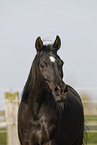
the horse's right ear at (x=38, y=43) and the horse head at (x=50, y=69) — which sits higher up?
the horse's right ear at (x=38, y=43)

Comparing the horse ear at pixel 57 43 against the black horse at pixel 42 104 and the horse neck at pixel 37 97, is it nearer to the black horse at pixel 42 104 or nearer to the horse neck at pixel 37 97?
the black horse at pixel 42 104

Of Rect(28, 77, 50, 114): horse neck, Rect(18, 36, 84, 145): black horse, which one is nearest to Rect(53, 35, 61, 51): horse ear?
Rect(18, 36, 84, 145): black horse

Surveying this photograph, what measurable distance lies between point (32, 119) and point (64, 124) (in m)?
0.69

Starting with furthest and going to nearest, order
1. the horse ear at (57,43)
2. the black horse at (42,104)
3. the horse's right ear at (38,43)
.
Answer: the horse ear at (57,43) → the horse's right ear at (38,43) → the black horse at (42,104)

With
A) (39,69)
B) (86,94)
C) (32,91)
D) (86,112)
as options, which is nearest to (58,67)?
(39,69)

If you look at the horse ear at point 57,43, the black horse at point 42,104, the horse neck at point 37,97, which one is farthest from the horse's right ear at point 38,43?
the horse neck at point 37,97

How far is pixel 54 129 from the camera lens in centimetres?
465

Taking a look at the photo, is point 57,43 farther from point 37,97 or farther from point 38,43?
point 37,97

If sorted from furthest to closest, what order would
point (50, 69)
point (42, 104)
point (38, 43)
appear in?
point (42, 104), point (38, 43), point (50, 69)

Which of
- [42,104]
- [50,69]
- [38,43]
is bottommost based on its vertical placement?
[42,104]

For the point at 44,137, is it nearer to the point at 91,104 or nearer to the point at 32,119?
the point at 32,119

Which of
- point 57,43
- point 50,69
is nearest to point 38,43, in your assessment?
point 57,43

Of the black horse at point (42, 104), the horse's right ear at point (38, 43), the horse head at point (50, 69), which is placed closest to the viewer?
the horse head at point (50, 69)

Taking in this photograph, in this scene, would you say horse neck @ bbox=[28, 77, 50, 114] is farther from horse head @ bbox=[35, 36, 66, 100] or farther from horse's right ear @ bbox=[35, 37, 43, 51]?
horse's right ear @ bbox=[35, 37, 43, 51]
